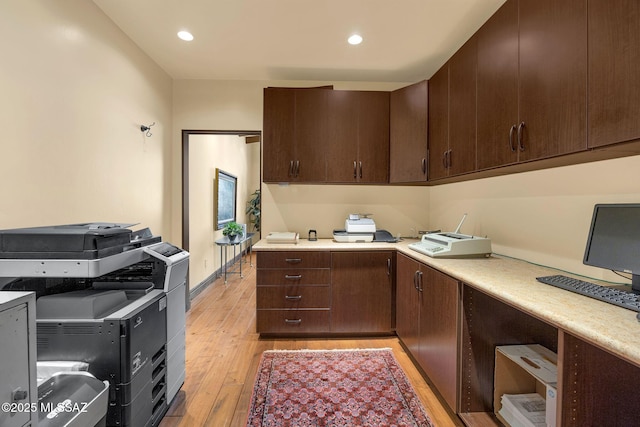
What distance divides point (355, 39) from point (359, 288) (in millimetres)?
2276

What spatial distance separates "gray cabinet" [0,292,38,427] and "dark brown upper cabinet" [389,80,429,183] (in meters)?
2.75

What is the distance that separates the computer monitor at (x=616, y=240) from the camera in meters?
1.21

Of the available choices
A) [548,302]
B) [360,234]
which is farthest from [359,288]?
[548,302]

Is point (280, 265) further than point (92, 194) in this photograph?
Yes

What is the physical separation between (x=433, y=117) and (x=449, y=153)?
480mm

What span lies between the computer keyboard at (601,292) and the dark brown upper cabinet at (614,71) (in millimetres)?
619

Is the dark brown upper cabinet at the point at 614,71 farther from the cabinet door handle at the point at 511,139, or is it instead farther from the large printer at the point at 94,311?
the large printer at the point at 94,311

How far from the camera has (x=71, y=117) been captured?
1929mm

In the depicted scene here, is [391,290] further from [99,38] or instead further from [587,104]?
[99,38]

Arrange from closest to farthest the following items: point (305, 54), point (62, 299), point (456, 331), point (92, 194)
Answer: point (62, 299) → point (456, 331) → point (92, 194) → point (305, 54)

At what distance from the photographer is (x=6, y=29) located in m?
1.51

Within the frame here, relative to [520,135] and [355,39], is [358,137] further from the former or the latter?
[520,135]

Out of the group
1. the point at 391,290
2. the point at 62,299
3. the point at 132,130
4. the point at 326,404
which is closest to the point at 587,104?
the point at 391,290

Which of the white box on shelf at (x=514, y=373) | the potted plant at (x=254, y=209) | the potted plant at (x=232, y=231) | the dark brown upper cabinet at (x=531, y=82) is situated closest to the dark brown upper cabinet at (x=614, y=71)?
the dark brown upper cabinet at (x=531, y=82)
